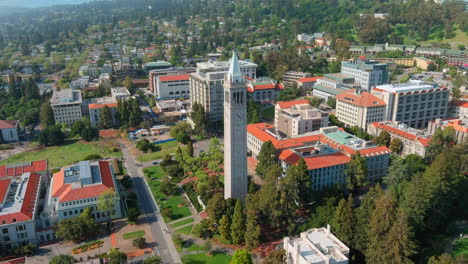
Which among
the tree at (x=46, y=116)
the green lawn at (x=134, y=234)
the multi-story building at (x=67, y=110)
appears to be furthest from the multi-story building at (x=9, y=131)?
the green lawn at (x=134, y=234)

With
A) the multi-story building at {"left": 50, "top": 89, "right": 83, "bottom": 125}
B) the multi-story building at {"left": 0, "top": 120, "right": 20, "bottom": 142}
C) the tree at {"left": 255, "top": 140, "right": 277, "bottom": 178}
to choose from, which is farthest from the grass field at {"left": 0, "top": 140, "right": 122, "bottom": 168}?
the tree at {"left": 255, "top": 140, "right": 277, "bottom": 178}

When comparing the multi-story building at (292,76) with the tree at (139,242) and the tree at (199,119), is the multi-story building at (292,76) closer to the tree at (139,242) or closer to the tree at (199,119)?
the tree at (199,119)

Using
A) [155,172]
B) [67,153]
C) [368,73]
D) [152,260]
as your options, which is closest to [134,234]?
[152,260]

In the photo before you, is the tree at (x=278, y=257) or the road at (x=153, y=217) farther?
the road at (x=153, y=217)

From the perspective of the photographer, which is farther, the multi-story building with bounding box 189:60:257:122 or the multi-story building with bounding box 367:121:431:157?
the multi-story building with bounding box 189:60:257:122

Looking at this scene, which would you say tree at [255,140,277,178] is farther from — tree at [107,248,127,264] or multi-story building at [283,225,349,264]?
tree at [107,248,127,264]

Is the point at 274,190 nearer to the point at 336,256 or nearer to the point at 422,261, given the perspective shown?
the point at 336,256

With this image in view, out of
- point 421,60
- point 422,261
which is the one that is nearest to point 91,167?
point 422,261
